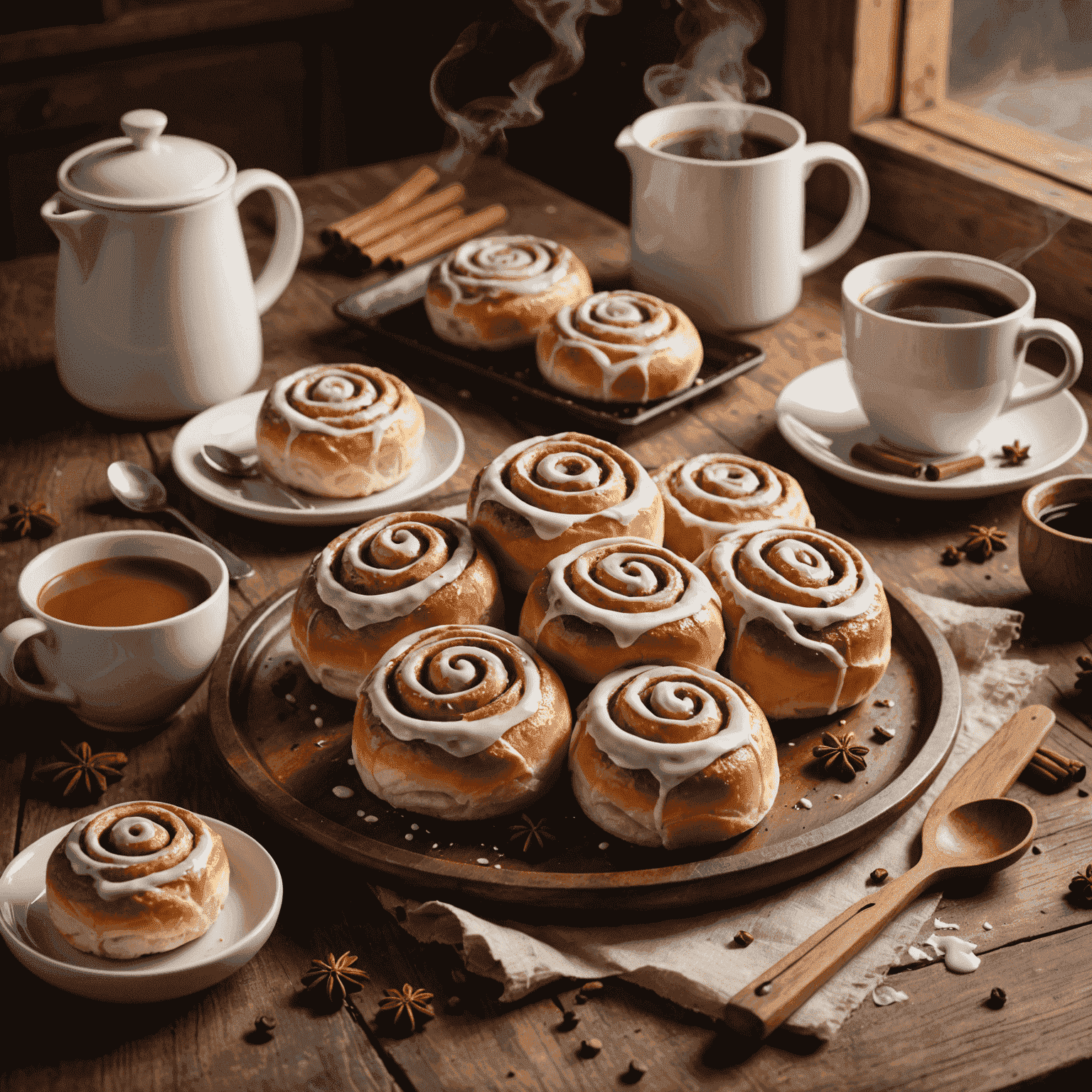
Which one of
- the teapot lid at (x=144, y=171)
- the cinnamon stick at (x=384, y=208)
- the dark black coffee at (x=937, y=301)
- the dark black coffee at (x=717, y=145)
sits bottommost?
the cinnamon stick at (x=384, y=208)

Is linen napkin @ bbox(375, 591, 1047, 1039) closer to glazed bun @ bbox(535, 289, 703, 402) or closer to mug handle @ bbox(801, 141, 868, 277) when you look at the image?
glazed bun @ bbox(535, 289, 703, 402)

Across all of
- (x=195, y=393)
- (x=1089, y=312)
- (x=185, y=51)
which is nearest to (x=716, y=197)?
(x=1089, y=312)

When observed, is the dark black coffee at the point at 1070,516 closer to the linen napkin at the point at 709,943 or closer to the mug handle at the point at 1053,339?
the mug handle at the point at 1053,339

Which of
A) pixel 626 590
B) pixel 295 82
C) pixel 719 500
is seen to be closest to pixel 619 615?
pixel 626 590

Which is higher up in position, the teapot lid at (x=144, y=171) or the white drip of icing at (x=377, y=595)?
the teapot lid at (x=144, y=171)

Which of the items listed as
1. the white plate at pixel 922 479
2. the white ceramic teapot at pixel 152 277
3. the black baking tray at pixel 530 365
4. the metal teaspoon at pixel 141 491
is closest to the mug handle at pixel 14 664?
the metal teaspoon at pixel 141 491

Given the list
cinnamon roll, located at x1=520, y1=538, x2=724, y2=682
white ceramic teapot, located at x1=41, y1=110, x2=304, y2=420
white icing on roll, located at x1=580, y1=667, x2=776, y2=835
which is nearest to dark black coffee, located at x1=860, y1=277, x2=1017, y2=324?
cinnamon roll, located at x1=520, y1=538, x2=724, y2=682

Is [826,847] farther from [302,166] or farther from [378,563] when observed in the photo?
[302,166]
